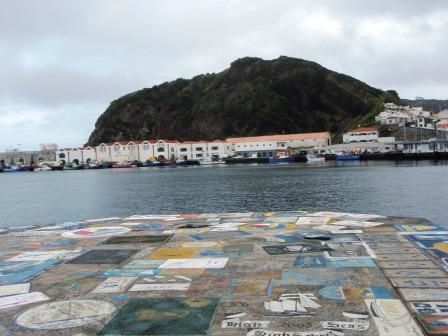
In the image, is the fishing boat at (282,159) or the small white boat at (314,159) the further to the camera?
the fishing boat at (282,159)

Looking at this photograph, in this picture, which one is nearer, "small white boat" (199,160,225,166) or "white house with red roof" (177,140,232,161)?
"small white boat" (199,160,225,166)

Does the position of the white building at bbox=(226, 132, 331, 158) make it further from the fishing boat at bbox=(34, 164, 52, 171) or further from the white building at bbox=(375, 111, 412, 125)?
the fishing boat at bbox=(34, 164, 52, 171)

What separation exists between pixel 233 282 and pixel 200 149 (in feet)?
523

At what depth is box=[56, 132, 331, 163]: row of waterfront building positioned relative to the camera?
15800 cm

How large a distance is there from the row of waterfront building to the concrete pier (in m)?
140

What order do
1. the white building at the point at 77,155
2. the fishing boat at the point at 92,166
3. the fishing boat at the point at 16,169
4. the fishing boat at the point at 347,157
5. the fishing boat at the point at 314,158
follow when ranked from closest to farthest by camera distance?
the fishing boat at the point at 347,157 < the fishing boat at the point at 314,158 < the fishing boat at the point at 92,166 < the white building at the point at 77,155 < the fishing boat at the point at 16,169

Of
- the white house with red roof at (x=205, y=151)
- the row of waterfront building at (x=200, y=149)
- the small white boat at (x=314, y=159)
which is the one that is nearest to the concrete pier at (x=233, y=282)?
the small white boat at (x=314, y=159)

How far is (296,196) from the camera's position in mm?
43531

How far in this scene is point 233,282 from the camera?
9.22m

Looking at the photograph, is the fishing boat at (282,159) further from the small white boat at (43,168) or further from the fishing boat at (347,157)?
the small white boat at (43,168)

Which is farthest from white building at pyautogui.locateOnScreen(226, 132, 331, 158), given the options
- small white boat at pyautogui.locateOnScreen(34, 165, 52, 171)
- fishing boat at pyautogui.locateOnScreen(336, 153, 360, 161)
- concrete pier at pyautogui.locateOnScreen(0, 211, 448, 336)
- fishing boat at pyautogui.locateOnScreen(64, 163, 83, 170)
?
concrete pier at pyautogui.locateOnScreen(0, 211, 448, 336)

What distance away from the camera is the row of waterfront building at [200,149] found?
15800 cm

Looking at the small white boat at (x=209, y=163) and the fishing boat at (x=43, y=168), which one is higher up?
the small white boat at (x=209, y=163)

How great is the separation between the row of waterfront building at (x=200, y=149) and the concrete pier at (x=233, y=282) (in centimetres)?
14040
